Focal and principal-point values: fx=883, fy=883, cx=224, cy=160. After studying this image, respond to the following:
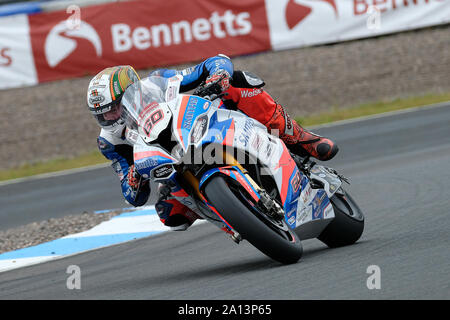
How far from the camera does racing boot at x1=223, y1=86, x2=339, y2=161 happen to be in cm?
580

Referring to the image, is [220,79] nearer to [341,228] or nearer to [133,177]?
[133,177]

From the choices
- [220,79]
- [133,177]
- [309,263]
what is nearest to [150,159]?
[133,177]

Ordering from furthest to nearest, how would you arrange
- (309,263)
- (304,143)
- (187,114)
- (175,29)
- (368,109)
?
(175,29), (368,109), (304,143), (309,263), (187,114)

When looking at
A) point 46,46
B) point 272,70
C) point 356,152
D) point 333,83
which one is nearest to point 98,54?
point 46,46

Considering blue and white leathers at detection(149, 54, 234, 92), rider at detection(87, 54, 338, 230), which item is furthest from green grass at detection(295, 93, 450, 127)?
blue and white leathers at detection(149, 54, 234, 92)

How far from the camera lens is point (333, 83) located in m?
17.2

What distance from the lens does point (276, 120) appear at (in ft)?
19.6

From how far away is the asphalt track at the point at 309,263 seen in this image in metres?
4.50

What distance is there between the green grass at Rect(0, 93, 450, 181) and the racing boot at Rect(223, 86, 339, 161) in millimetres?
9089

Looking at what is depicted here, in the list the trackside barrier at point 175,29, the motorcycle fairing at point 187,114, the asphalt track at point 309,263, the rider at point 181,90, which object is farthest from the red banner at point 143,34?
the motorcycle fairing at point 187,114

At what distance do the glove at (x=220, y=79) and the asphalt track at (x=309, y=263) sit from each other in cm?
114

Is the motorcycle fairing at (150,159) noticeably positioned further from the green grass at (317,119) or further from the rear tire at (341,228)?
the green grass at (317,119)

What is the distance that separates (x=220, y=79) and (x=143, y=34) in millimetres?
11374
